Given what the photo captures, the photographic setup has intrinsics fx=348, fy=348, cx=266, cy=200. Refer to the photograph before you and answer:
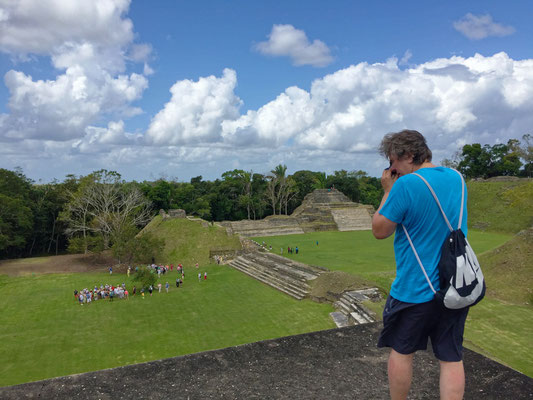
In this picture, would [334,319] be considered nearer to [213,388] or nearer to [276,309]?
[276,309]

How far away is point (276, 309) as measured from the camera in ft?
44.2

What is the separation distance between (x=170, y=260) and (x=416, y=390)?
2216cm

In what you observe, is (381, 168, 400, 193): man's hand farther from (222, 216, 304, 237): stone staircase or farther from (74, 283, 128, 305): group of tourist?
(222, 216, 304, 237): stone staircase

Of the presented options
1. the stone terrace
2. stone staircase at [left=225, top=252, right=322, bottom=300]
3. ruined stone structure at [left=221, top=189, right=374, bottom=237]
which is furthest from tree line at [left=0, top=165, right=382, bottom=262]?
the stone terrace

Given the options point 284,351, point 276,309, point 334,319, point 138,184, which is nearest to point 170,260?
point 276,309

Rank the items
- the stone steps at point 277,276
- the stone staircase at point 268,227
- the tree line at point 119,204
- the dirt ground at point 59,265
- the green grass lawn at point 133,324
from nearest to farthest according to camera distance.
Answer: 1. the green grass lawn at point 133,324
2. the stone steps at point 277,276
3. the dirt ground at point 59,265
4. the tree line at point 119,204
5. the stone staircase at point 268,227

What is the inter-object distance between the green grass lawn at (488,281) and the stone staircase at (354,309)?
4.38ft

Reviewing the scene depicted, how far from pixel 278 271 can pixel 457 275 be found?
16.9 meters

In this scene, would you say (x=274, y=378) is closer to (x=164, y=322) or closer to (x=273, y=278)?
(x=164, y=322)

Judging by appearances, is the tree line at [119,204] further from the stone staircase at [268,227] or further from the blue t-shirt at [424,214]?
the blue t-shirt at [424,214]

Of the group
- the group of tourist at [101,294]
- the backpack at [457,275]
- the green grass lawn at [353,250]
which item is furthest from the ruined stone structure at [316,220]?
the backpack at [457,275]

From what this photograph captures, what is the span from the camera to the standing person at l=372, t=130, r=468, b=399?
1740mm

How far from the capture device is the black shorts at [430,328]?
179 centimetres

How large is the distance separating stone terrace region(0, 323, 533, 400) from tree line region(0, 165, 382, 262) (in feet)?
65.2
